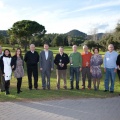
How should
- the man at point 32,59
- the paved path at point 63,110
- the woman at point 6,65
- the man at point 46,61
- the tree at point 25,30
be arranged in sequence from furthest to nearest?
the tree at point 25,30, the man at point 46,61, the man at point 32,59, the woman at point 6,65, the paved path at point 63,110

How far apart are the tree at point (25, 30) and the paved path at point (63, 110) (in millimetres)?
44763

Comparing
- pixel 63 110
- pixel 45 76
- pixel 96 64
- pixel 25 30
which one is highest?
pixel 25 30

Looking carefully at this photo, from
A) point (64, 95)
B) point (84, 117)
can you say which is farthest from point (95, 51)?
point (84, 117)

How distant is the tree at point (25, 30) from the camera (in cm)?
5230

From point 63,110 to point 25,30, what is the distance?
46.2m

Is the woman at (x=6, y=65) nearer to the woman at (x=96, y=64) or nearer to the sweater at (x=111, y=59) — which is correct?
the woman at (x=96, y=64)

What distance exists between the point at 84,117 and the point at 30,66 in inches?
161

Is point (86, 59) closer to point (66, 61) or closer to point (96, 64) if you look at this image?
point (96, 64)

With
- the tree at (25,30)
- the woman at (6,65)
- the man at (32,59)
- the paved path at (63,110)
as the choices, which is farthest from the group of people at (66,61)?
the tree at (25,30)

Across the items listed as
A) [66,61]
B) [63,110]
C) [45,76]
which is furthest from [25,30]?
[63,110]

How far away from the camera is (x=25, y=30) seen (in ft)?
171

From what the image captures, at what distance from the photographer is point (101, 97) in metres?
8.98

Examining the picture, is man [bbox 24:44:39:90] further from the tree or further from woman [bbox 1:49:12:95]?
the tree

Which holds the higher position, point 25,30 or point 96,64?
point 25,30
